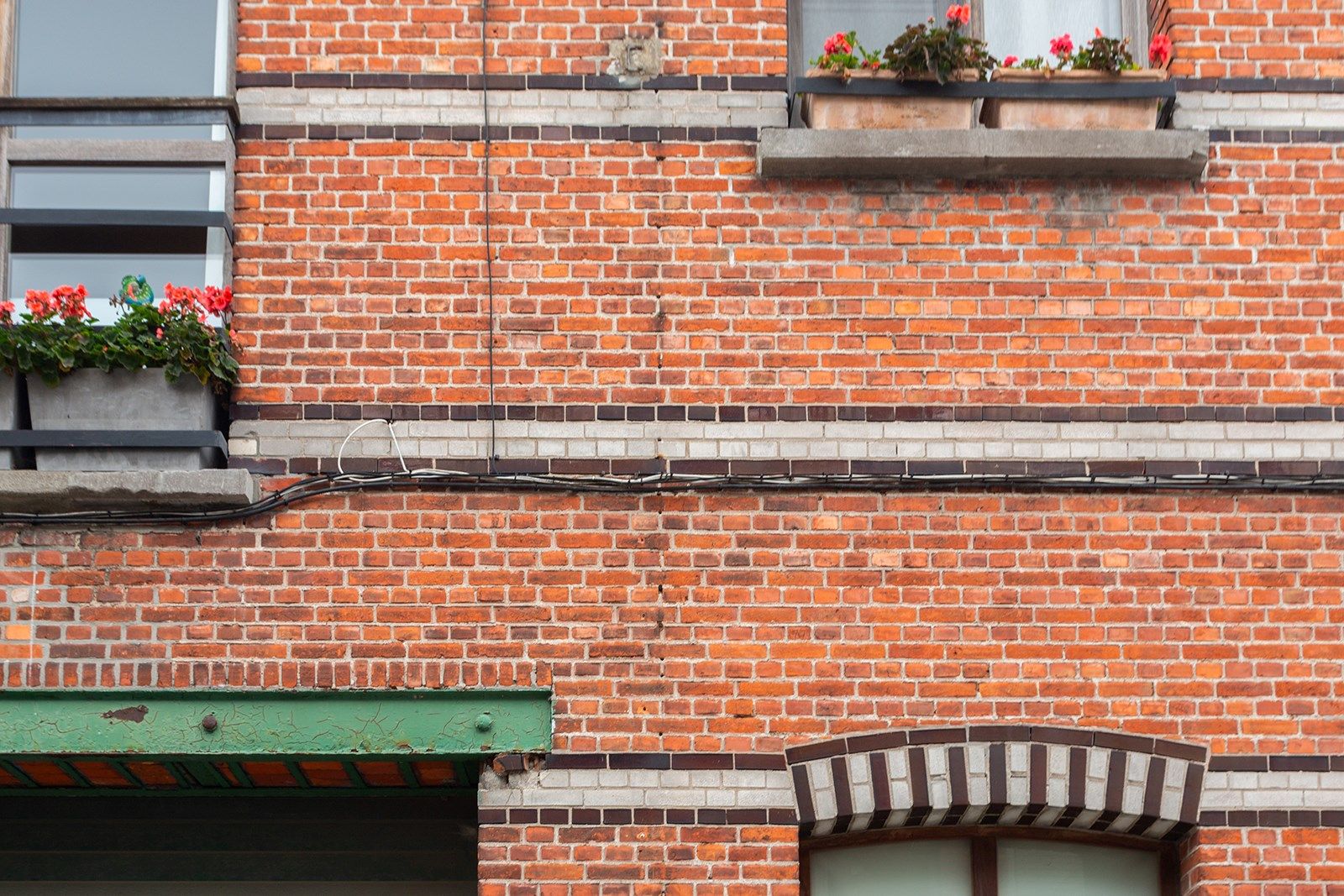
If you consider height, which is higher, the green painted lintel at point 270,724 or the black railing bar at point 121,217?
the black railing bar at point 121,217

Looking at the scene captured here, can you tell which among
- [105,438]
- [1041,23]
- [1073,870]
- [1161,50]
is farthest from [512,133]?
[1073,870]

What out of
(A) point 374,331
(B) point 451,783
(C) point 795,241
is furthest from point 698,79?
(B) point 451,783

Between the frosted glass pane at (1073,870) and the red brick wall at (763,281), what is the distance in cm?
196

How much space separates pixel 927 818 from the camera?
652cm

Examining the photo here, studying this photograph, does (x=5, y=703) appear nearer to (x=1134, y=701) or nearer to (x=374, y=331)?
(x=374, y=331)

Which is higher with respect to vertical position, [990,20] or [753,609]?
[990,20]

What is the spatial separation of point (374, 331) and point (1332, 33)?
14.8ft

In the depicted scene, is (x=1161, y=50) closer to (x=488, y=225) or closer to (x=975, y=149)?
(x=975, y=149)

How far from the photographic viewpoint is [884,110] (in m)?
6.90

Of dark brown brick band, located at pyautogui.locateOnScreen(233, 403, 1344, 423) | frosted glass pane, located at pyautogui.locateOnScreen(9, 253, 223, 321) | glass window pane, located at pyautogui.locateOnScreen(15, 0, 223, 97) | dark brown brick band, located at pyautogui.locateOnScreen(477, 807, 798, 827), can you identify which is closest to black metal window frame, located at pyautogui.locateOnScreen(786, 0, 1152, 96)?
dark brown brick band, located at pyautogui.locateOnScreen(233, 403, 1344, 423)

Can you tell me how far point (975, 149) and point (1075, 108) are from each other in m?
0.58

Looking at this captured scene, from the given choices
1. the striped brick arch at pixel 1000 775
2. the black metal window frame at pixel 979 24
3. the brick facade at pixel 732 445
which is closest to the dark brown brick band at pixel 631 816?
the brick facade at pixel 732 445

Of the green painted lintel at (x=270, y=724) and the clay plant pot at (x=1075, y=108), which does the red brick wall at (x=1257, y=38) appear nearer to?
the clay plant pot at (x=1075, y=108)

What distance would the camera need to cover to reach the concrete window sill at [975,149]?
6.71 m
